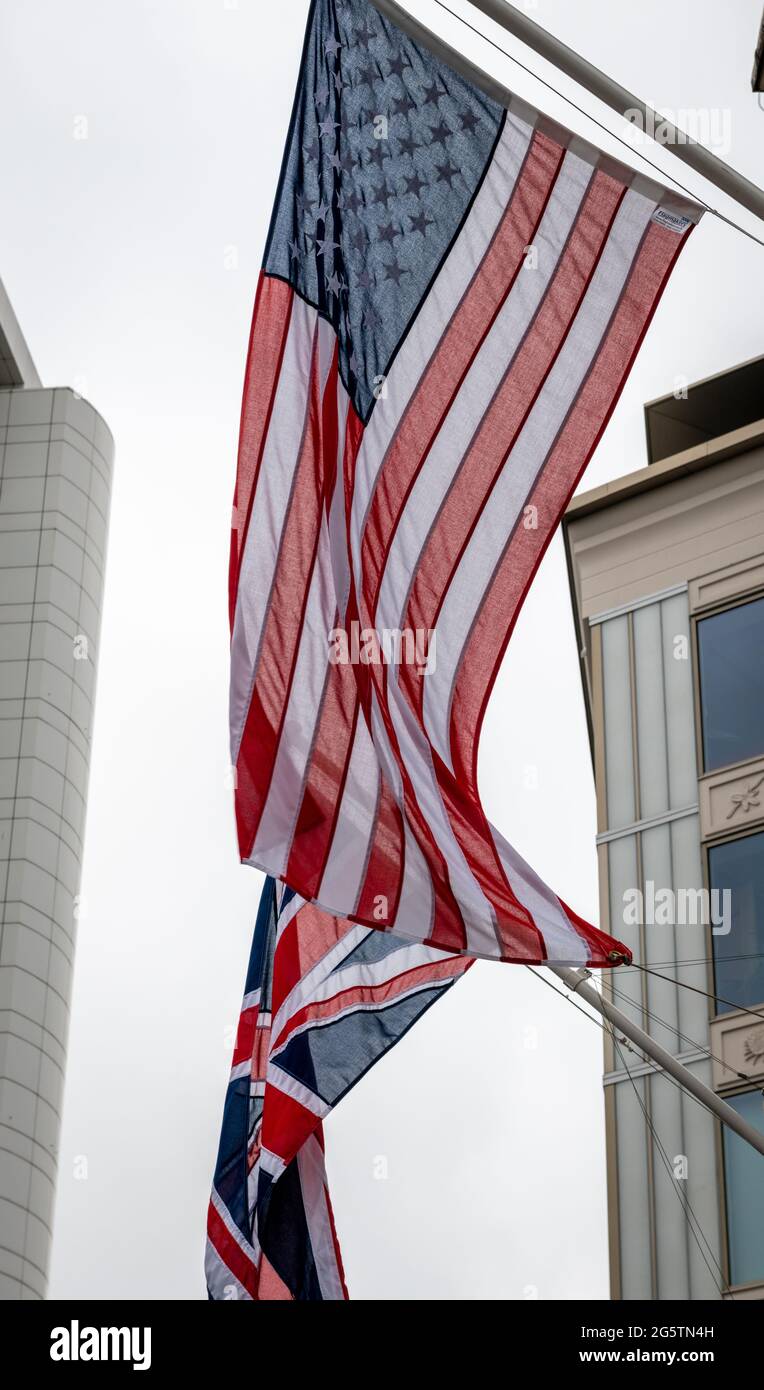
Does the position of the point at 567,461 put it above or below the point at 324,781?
above

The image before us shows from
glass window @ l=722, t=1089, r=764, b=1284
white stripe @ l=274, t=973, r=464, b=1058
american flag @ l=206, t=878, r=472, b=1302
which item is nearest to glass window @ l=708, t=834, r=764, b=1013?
glass window @ l=722, t=1089, r=764, b=1284

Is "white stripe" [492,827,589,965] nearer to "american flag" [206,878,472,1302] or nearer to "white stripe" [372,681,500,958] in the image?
"white stripe" [372,681,500,958]

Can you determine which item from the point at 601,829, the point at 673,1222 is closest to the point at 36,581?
the point at 601,829

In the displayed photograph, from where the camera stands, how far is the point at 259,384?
12500 mm

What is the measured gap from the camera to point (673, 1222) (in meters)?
26.0

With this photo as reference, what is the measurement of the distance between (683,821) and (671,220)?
17.5 metres

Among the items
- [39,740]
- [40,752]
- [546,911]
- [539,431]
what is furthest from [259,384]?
[39,740]

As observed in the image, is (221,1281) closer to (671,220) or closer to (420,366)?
(420,366)

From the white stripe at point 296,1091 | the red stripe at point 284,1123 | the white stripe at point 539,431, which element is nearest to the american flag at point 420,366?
the white stripe at point 539,431

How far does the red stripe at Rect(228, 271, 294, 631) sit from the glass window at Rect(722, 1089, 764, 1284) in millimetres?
15178

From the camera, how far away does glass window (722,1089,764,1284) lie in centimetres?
2475

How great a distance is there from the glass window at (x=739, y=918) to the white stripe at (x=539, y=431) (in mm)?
14944
